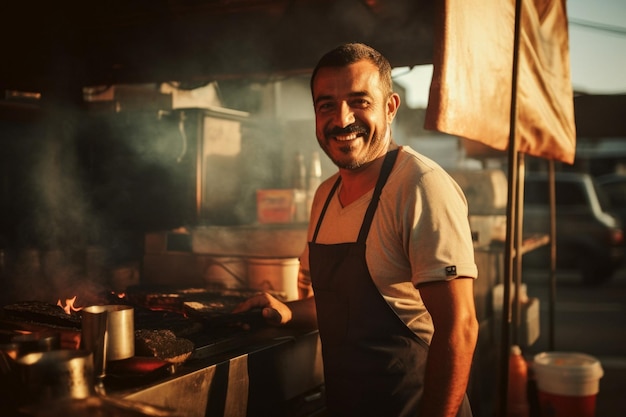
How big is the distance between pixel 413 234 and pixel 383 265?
0.21 meters

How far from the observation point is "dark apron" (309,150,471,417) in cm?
229

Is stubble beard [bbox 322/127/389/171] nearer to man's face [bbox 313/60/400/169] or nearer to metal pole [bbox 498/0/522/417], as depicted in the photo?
man's face [bbox 313/60/400/169]

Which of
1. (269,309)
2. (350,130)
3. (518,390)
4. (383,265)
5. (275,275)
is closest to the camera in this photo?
(383,265)

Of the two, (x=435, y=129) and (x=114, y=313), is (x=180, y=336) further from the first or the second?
(x=435, y=129)

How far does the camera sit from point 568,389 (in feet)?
13.8

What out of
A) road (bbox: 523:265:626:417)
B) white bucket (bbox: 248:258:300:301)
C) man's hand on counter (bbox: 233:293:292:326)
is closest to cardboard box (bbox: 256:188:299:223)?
white bucket (bbox: 248:258:300:301)

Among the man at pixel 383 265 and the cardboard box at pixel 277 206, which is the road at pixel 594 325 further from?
the man at pixel 383 265

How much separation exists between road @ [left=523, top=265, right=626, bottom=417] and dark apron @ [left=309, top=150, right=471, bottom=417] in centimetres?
420

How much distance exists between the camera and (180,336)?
262 centimetres

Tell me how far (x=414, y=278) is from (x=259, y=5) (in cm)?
202

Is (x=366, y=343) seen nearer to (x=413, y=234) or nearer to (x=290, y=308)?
(x=413, y=234)

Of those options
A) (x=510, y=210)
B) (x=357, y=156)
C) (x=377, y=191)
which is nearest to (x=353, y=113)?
(x=357, y=156)

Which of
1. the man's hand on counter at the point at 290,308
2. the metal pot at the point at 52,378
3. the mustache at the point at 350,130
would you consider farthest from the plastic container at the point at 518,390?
the metal pot at the point at 52,378

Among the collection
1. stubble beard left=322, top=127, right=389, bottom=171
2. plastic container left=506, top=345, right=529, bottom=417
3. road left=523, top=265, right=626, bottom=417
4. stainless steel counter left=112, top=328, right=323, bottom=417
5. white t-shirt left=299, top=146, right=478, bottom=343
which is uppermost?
stubble beard left=322, top=127, right=389, bottom=171
